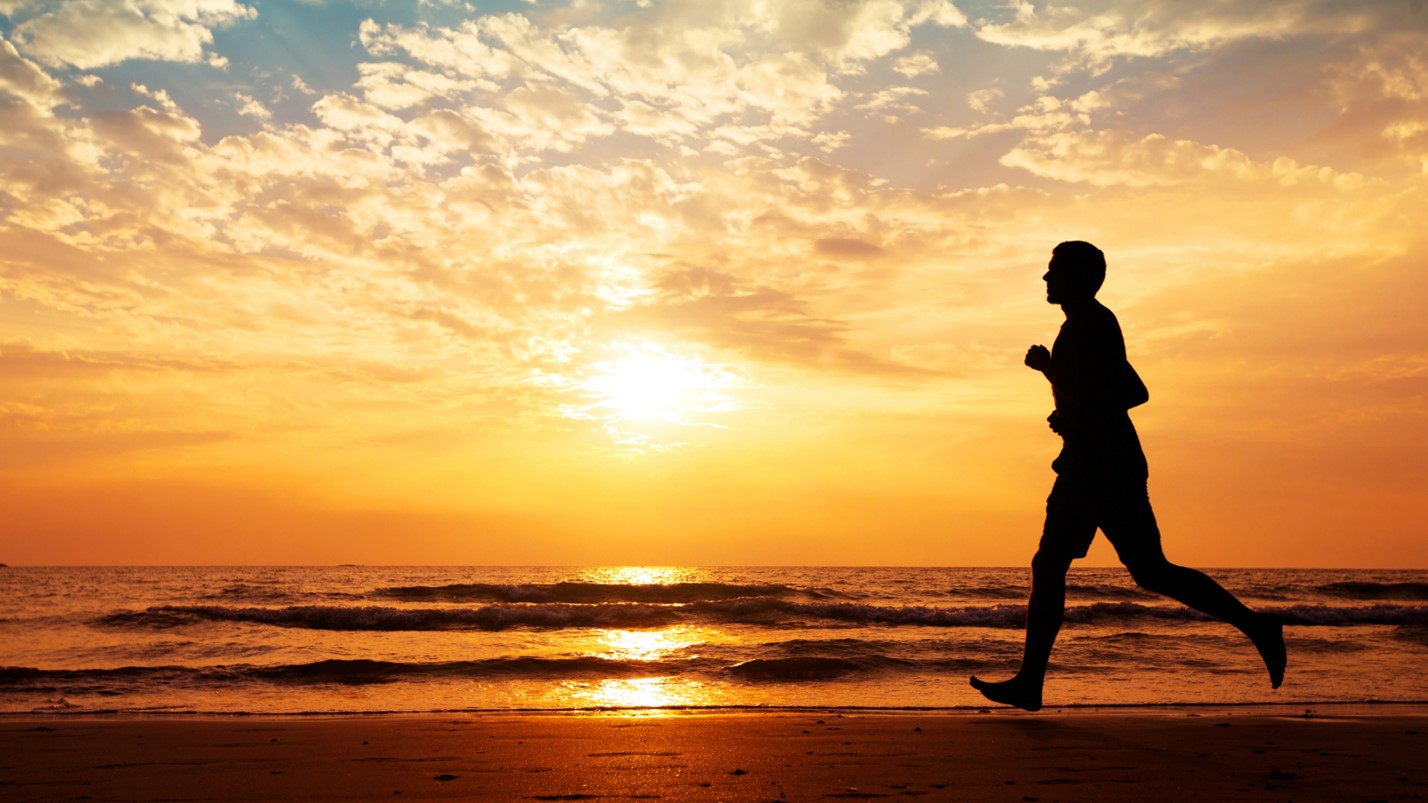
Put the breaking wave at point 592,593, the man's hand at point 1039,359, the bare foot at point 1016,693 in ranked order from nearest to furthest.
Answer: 1. the man's hand at point 1039,359
2. the bare foot at point 1016,693
3. the breaking wave at point 592,593

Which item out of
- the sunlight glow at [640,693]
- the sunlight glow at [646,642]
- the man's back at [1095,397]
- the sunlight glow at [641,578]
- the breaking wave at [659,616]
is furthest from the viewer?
the sunlight glow at [641,578]

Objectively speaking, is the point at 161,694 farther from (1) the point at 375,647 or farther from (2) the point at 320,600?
(2) the point at 320,600

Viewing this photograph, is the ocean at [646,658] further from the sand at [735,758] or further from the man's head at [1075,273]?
the man's head at [1075,273]

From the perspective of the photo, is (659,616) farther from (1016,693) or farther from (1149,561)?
(1149,561)

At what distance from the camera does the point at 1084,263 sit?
16.9 ft

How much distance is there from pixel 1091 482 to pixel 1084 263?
43.2 inches

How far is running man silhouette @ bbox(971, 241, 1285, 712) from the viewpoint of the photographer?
191 inches

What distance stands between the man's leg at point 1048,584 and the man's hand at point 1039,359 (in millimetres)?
562

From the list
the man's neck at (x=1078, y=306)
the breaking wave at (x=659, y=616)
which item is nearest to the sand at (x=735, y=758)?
the man's neck at (x=1078, y=306)

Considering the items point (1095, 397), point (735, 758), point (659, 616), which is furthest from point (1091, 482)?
point (659, 616)

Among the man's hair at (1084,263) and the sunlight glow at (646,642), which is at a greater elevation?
the man's hair at (1084,263)

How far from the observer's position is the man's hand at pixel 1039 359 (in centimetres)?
511

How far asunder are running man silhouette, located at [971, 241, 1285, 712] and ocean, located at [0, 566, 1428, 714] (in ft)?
12.5

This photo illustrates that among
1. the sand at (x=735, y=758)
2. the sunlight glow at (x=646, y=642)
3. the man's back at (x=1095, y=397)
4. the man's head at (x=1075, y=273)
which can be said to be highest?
the man's head at (x=1075, y=273)
